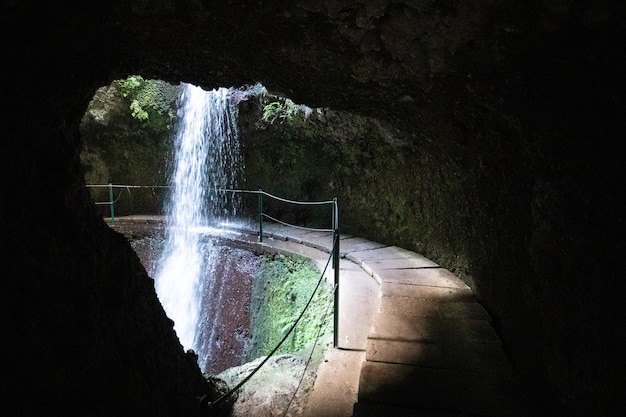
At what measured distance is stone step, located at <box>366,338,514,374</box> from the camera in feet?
8.51

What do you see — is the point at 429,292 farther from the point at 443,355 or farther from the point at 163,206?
the point at 163,206

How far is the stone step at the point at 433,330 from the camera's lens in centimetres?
292

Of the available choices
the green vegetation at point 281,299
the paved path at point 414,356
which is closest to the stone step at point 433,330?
the paved path at point 414,356

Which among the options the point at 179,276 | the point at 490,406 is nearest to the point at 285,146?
the point at 179,276

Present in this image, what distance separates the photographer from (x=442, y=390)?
237cm

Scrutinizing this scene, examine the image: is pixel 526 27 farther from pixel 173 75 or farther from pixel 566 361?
pixel 173 75

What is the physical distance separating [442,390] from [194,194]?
24.0 ft

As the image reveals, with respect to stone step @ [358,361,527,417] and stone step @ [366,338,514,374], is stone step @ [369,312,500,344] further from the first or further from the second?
stone step @ [358,361,527,417]

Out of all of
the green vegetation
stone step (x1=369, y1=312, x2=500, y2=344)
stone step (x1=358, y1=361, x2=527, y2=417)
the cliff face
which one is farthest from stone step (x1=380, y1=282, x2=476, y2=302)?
stone step (x1=358, y1=361, x2=527, y2=417)

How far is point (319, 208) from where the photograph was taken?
7043mm

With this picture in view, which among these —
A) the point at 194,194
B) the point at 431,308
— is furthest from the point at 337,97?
the point at 194,194

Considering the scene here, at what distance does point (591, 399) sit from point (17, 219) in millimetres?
2568

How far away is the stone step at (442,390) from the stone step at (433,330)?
0.39 meters

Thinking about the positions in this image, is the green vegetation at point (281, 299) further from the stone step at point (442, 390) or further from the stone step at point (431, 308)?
the stone step at point (442, 390)
